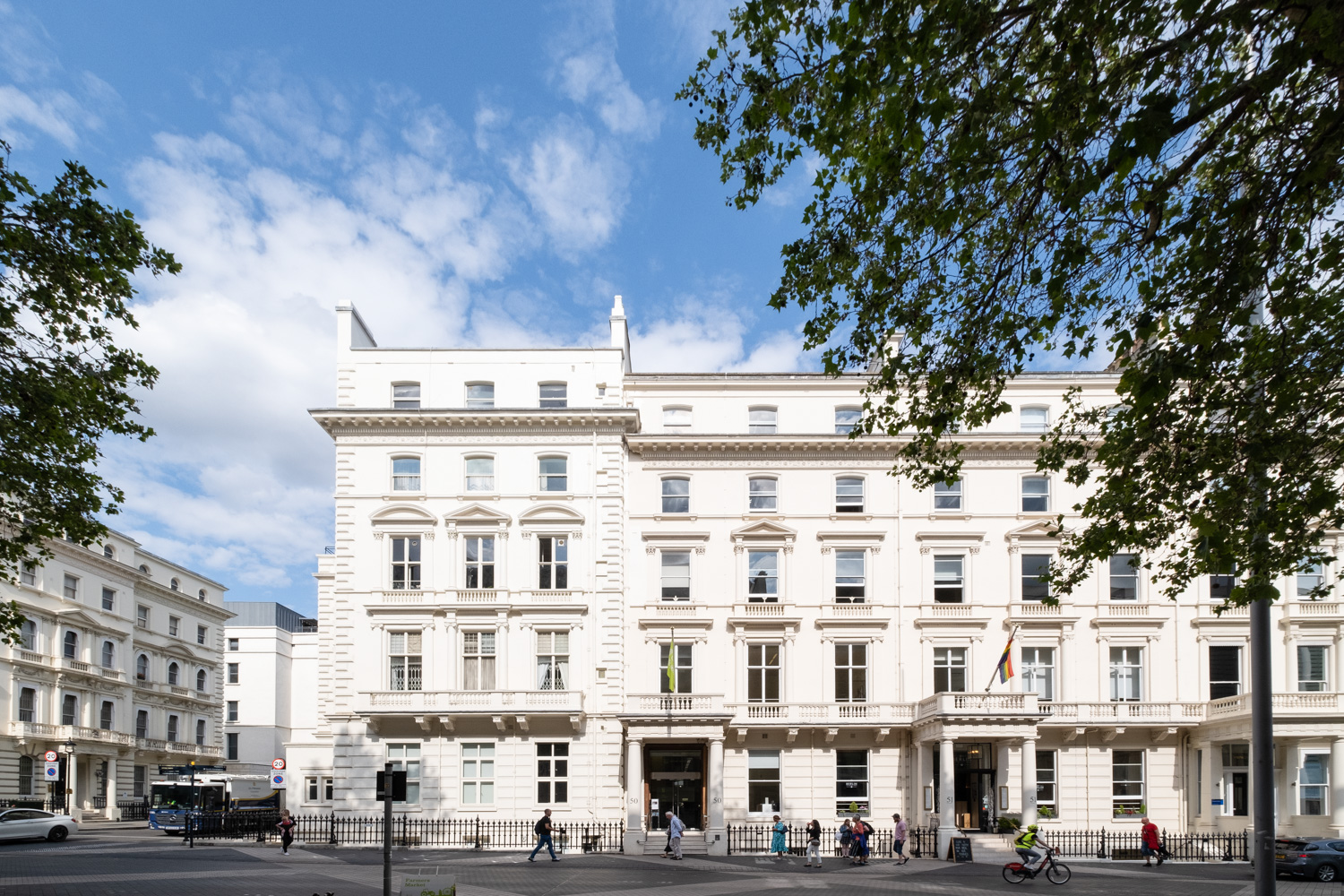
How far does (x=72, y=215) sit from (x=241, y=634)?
3051 inches

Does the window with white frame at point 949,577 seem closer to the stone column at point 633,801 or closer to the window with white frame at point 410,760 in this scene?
the stone column at point 633,801

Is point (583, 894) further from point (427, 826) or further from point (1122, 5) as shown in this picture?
point (1122, 5)

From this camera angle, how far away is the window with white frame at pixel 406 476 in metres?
39.5

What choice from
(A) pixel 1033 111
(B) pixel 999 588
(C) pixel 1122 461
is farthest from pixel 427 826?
(A) pixel 1033 111

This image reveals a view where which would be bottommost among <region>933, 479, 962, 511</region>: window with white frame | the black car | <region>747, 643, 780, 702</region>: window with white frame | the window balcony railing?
the black car

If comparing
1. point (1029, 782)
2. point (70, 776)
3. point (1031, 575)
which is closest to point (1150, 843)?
point (1029, 782)

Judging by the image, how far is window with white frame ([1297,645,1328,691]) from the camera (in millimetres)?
38812

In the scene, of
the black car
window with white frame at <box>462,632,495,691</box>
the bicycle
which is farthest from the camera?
window with white frame at <box>462,632,495,691</box>

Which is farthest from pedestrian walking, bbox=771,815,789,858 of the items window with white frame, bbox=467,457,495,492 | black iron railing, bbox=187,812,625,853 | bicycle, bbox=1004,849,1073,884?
window with white frame, bbox=467,457,495,492

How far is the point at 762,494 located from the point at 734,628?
17.4 feet

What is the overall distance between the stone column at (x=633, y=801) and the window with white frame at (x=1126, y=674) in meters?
18.0

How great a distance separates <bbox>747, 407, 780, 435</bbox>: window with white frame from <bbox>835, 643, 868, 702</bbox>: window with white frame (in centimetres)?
887

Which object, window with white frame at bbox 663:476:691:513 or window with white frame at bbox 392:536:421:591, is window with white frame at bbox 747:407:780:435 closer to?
window with white frame at bbox 663:476:691:513

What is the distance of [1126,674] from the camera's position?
39.5 meters
